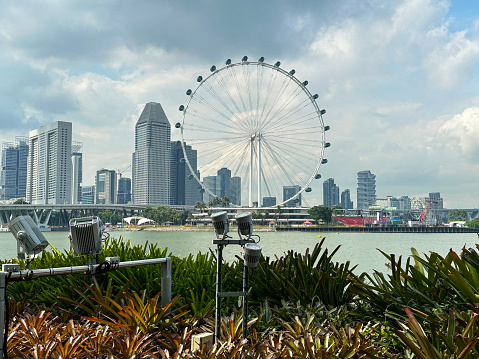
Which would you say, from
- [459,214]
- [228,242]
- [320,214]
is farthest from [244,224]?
[459,214]

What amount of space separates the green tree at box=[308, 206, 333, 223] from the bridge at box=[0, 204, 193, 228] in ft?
113

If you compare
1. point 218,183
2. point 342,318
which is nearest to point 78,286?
point 342,318

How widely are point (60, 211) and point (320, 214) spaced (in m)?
58.0

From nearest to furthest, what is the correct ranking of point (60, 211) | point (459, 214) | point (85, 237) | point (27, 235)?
point (85, 237) → point (27, 235) → point (60, 211) → point (459, 214)

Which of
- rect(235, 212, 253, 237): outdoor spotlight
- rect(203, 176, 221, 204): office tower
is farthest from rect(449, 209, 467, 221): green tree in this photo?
rect(235, 212, 253, 237): outdoor spotlight

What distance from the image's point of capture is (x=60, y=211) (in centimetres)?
9219

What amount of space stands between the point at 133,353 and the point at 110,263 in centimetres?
106

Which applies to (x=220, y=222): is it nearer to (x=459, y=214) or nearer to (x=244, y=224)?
(x=244, y=224)

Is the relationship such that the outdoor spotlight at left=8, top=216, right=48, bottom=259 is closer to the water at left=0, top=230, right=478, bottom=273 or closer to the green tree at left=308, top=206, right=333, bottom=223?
the water at left=0, top=230, right=478, bottom=273

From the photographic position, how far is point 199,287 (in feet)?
16.7

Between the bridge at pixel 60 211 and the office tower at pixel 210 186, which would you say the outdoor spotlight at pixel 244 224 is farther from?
the bridge at pixel 60 211

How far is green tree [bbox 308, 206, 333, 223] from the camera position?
115 meters

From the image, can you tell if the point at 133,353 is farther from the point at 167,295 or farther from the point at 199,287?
the point at 199,287

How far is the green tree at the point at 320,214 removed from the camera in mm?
115125
